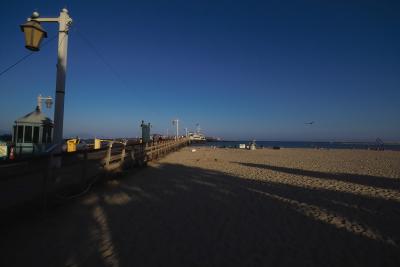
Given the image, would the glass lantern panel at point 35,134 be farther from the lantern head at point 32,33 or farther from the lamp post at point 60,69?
the lantern head at point 32,33

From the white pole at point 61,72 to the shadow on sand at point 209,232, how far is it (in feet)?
6.85

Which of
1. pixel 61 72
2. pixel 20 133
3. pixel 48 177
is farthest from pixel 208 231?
pixel 20 133

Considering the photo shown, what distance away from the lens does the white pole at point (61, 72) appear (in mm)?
7680

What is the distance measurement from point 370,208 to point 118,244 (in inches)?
237

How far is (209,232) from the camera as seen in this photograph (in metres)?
5.14

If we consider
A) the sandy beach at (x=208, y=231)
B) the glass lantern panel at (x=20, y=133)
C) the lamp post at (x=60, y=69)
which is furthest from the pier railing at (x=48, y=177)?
the glass lantern panel at (x=20, y=133)

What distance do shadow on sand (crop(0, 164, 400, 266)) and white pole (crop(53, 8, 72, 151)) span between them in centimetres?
209

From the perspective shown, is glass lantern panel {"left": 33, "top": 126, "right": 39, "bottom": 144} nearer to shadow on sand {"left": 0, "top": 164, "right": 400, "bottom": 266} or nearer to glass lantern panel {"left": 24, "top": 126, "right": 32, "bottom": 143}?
glass lantern panel {"left": 24, "top": 126, "right": 32, "bottom": 143}

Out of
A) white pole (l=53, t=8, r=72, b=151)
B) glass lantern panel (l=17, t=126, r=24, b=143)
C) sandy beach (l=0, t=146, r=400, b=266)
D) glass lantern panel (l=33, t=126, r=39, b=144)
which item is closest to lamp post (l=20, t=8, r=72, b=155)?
white pole (l=53, t=8, r=72, b=151)

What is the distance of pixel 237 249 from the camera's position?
439 cm

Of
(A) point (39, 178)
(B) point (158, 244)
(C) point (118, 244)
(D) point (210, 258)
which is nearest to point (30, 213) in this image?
(A) point (39, 178)

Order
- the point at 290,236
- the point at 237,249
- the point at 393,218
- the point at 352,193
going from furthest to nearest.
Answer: the point at 352,193
the point at 393,218
the point at 290,236
the point at 237,249

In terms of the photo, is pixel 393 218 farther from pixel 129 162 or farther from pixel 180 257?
pixel 129 162

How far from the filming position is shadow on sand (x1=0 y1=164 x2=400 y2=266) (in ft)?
13.3
